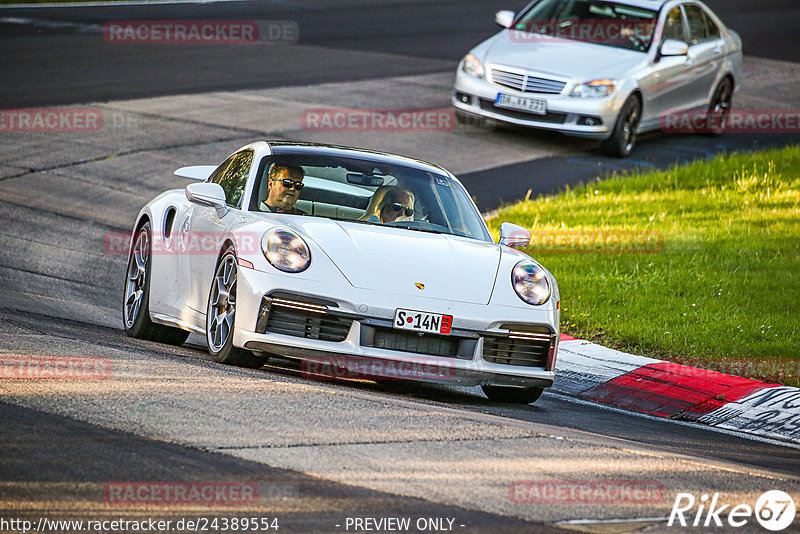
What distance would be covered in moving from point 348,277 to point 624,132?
409 inches

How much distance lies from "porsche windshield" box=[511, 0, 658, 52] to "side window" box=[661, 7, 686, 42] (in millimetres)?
221

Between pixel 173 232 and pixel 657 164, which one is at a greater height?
pixel 173 232

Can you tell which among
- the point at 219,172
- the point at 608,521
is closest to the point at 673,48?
the point at 219,172

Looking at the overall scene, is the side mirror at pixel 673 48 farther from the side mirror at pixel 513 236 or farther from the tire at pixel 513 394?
the tire at pixel 513 394

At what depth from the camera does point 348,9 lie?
2891 centimetres

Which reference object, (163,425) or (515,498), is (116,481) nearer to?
(163,425)

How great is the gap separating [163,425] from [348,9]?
2437cm

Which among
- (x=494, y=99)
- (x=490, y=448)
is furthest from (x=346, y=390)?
(x=494, y=99)

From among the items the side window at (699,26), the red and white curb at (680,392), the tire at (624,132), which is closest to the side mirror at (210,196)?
the red and white curb at (680,392)

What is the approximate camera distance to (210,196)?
7.89m

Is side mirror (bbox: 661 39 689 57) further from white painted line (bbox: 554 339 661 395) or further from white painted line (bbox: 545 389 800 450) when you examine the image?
white painted line (bbox: 545 389 800 450)

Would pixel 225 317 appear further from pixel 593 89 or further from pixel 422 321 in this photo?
pixel 593 89

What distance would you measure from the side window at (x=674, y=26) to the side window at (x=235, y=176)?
10010 mm

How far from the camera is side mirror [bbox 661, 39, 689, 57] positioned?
16797 mm
